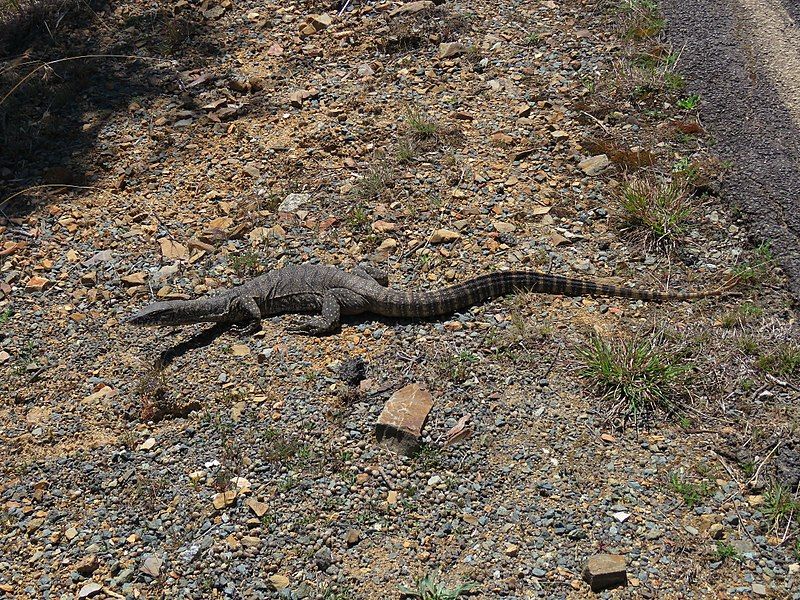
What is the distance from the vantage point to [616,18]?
33.2ft

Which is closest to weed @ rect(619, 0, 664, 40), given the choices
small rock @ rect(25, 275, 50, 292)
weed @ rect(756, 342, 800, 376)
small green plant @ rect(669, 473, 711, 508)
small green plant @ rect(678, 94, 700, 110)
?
small green plant @ rect(678, 94, 700, 110)

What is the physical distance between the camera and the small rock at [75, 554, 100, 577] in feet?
19.0

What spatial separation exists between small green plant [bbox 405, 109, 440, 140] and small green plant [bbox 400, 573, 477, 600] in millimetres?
5461

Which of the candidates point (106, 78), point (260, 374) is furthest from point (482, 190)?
point (106, 78)

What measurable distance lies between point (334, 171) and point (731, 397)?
5.08 metres

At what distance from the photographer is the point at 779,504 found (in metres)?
5.36

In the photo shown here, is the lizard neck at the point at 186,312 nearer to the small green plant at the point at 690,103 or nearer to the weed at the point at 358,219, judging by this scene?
the weed at the point at 358,219

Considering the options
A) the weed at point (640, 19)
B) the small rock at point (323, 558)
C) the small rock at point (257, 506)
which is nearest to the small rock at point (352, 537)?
the small rock at point (323, 558)

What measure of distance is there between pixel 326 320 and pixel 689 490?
11.6 ft

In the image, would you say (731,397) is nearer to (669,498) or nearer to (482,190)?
(669,498)

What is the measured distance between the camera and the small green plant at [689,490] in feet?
18.1

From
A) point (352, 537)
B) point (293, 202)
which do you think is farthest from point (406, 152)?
point (352, 537)

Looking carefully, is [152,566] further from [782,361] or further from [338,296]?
[782,361]

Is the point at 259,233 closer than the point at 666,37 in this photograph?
Yes
